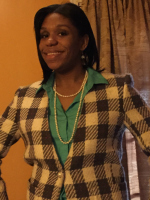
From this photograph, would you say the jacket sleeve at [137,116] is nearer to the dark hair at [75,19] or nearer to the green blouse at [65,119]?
the green blouse at [65,119]

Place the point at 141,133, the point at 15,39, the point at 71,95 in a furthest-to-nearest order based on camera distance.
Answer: the point at 15,39 → the point at 71,95 → the point at 141,133

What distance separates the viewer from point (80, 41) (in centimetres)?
121

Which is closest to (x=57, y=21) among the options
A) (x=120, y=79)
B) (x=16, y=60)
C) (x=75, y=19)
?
(x=75, y=19)

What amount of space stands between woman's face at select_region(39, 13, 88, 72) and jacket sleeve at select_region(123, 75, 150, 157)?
0.25 meters

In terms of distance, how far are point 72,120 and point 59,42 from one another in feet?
0.99

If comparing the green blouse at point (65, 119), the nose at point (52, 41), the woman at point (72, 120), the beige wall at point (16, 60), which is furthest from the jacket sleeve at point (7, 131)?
the beige wall at point (16, 60)

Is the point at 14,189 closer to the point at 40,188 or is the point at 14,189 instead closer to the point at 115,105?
the point at 40,188

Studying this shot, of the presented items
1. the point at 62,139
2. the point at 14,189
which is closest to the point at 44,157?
the point at 62,139

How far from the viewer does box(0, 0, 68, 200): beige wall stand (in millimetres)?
1957

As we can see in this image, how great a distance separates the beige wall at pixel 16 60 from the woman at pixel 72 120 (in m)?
0.73

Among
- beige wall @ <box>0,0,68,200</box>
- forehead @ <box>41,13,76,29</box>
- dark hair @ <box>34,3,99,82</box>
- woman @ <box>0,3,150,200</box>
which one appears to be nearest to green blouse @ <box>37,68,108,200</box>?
woman @ <box>0,3,150,200</box>

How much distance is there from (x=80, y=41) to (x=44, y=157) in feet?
1.58

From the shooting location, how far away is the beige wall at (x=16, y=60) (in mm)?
1957

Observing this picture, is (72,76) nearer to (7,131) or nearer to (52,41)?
(52,41)
